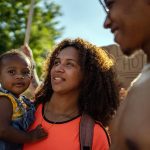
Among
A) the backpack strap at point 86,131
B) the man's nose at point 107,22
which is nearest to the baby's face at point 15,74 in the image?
the backpack strap at point 86,131

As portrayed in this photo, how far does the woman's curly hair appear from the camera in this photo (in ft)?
10.1

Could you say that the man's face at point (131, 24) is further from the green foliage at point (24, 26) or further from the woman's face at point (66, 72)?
the green foliage at point (24, 26)

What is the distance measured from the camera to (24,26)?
17.0m

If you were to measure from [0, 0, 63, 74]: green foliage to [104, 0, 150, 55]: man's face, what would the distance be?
48.7 ft

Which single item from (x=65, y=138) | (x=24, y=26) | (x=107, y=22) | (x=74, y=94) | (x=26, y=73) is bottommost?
(x=24, y=26)

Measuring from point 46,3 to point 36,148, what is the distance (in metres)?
15.4

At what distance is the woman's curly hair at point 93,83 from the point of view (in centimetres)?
308

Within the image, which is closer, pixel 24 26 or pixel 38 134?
pixel 38 134

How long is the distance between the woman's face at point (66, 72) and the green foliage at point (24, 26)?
1323cm

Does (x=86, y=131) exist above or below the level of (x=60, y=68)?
below

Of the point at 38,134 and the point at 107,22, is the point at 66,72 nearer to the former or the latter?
the point at 38,134

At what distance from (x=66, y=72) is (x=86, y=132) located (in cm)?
45

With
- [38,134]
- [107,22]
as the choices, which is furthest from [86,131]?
[107,22]

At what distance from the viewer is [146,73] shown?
1.46 m
